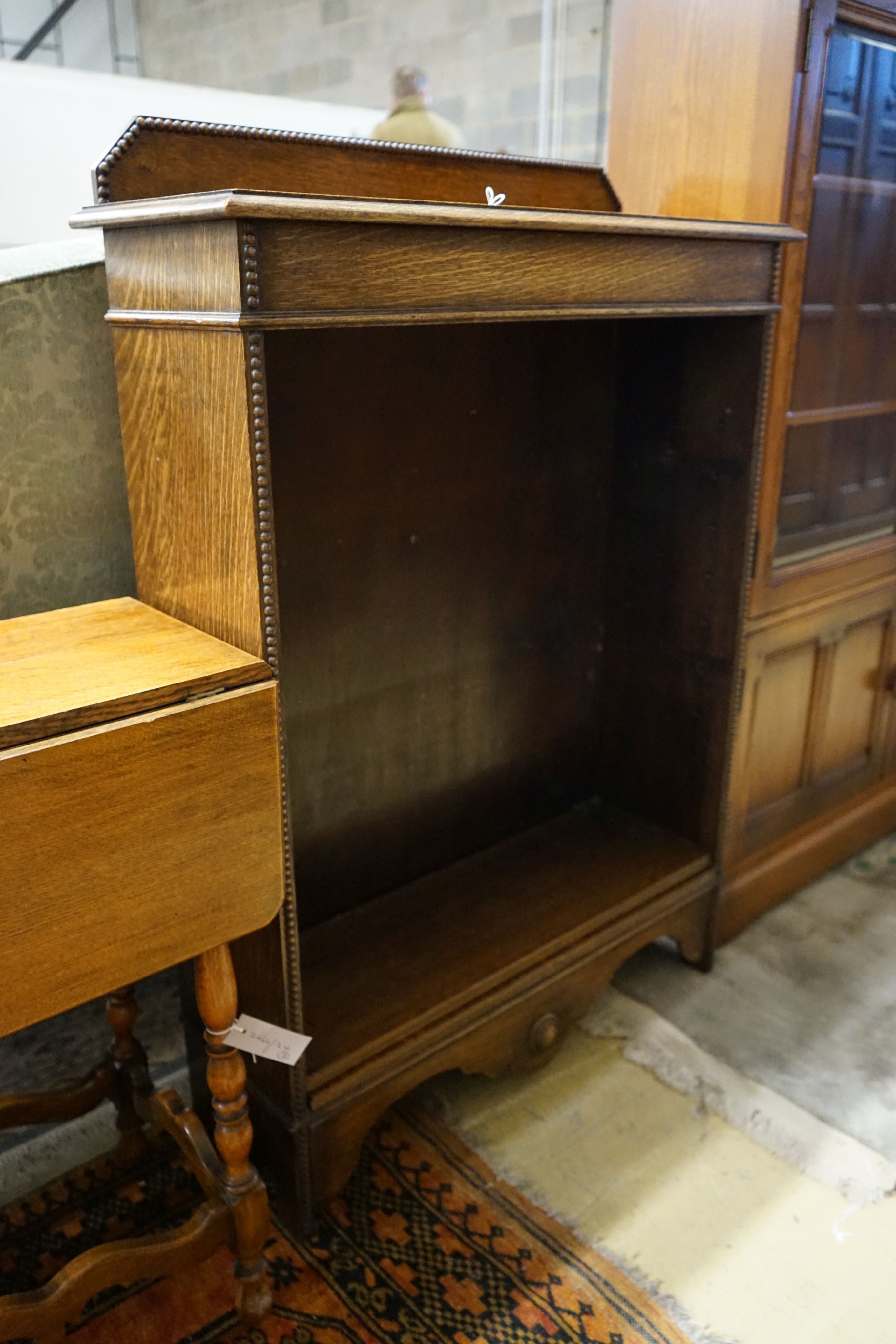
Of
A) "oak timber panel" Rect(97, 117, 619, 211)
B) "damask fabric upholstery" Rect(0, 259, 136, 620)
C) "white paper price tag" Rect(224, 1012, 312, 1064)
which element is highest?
"oak timber panel" Rect(97, 117, 619, 211)

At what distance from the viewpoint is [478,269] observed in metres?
1.24

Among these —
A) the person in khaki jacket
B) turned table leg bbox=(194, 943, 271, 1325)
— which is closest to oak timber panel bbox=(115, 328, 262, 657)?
turned table leg bbox=(194, 943, 271, 1325)

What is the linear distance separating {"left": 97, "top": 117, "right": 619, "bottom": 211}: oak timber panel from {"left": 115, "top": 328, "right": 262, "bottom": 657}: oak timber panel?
19 cm

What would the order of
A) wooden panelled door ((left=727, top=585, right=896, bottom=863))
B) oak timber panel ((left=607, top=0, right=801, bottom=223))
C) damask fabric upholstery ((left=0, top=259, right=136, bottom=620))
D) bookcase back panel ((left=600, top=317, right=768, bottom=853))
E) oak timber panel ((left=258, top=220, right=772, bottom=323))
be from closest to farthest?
oak timber panel ((left=258, top=220, right=772, bottom=323)) → damask fabric upholstery ((left=0, top=259, right=136, bottom=620)) → oak timber panel ((left=607, top=0, right=801, bottom=223)) → bookcase back panel ((left=600, top=317, right=768, bottom=853)) → wooden panelled door ((left=727, top=585, right=896, bottom=863))

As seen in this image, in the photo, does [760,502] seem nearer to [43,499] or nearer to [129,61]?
[43,499]

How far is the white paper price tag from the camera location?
1283 millimetres

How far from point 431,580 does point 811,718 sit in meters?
0.97

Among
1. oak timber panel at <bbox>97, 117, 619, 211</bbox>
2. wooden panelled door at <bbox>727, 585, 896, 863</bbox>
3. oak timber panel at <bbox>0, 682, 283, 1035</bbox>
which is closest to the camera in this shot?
oak timber panel at <bbox>0, 682, 283, 1035</bbox>

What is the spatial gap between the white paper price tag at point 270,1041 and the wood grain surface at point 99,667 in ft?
1.56

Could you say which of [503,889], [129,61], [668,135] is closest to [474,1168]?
[503,889]

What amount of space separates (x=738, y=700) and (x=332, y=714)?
30.4 inches

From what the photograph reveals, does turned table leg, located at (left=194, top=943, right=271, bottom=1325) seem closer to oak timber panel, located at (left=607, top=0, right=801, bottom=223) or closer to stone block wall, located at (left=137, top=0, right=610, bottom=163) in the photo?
oak timber panel, located at (left=607, top=0, right=801, bottom=223)

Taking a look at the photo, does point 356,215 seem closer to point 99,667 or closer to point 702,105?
point 99,667

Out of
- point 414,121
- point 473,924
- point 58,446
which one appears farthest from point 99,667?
point 414,121
